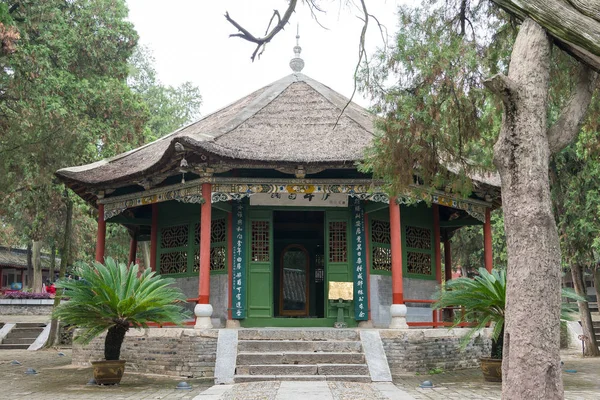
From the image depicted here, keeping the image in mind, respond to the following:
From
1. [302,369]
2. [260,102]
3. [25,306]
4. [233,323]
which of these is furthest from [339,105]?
[25,306]

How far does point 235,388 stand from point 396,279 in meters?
4.23

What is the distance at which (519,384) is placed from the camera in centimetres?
556

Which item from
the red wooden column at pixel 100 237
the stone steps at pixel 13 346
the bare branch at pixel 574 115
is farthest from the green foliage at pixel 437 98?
the stone steps at pixel 13 346

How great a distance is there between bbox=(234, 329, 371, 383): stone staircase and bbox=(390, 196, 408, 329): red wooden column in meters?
0.92

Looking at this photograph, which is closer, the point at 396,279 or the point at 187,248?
the point at 396,279

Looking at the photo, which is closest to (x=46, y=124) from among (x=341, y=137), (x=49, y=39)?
(x=49, y=39)

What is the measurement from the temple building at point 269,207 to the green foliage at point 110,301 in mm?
1530

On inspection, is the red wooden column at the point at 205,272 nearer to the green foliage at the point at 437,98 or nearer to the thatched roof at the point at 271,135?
the thatched roof at the point at 271,135

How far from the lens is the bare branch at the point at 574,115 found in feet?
21.1

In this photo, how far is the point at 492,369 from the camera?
32.7ft

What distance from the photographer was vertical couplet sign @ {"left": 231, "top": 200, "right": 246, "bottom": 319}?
12617 mm

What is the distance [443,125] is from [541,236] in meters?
2.83

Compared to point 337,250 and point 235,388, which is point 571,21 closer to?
point 235,388

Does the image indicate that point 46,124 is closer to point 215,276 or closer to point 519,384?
point 215,276
